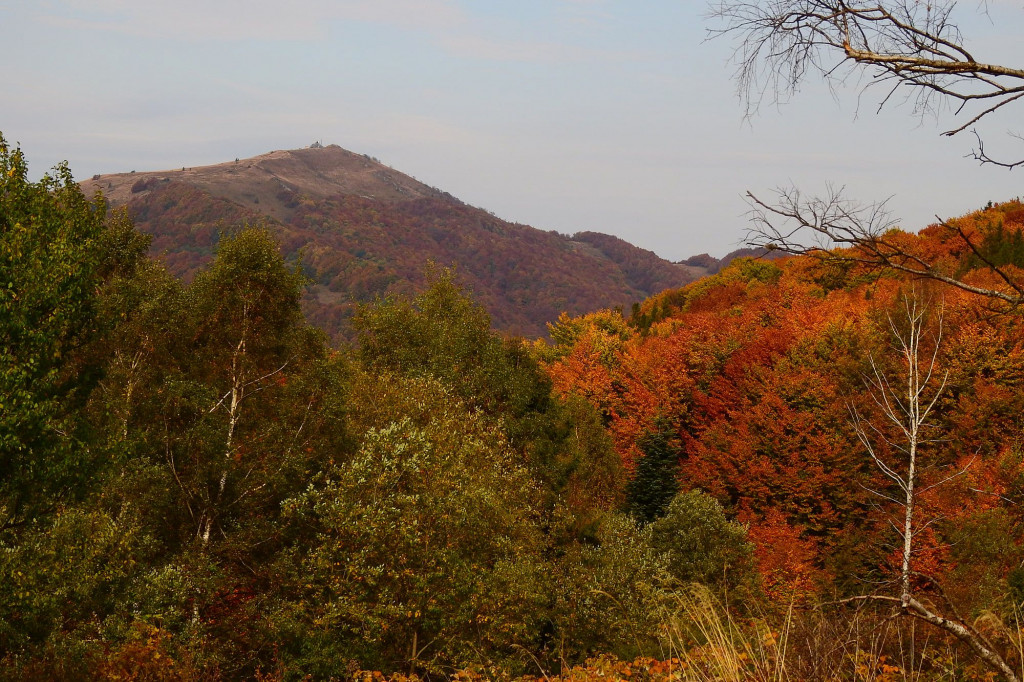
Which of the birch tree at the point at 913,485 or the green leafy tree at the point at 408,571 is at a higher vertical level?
the birch tree at the point at 913,485

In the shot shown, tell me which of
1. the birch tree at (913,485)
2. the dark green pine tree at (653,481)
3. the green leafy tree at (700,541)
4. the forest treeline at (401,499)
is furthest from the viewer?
the dark green pine tree at (653,481)

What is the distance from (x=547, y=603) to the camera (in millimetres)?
24719

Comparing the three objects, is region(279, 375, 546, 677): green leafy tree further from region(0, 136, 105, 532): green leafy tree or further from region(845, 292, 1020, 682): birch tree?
region(845, 292, 1020, 682): birch tree

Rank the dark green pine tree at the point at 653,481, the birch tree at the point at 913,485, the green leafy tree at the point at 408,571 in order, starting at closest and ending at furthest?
the birch tree at the point at 913,485
the green leafy tree at the point at 408,571
the dark green pine tree at the point at 653,481

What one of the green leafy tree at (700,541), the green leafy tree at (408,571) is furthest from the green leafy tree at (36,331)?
the green leafy tree at (700,541)

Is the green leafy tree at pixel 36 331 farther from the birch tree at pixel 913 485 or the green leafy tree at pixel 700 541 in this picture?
the green leafy tree at pixel 700 541

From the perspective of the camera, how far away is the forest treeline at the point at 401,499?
15273 mm

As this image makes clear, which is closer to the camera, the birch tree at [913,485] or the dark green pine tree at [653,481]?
the birch tree at [913,485]

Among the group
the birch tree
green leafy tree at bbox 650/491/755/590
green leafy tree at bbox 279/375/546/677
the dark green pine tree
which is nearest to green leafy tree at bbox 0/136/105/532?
green leafy tree at bbox 279/375/546/677

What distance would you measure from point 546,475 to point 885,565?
17.1 metres

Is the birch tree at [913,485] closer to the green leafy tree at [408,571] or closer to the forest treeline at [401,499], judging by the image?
the forest treeline at [401,499]

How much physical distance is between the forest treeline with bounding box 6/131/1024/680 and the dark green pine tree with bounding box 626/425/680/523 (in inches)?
7.3

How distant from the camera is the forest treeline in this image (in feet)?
50.1

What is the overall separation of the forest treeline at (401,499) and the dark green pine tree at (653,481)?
0.60 ft
